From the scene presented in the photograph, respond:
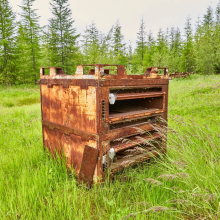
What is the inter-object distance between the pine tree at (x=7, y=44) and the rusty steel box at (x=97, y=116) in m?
21.5

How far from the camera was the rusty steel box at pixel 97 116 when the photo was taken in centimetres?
201

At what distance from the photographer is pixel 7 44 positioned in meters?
21.1

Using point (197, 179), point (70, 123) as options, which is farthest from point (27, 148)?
point (197, 179)

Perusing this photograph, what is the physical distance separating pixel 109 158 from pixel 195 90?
Result: 23.5ft

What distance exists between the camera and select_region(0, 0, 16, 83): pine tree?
20656 millimetres

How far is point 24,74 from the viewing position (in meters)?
23.4

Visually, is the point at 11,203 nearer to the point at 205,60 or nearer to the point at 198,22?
the point at 205,60

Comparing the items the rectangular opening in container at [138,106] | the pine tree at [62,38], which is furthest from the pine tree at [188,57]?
the rectangular opening in container at [138,106]

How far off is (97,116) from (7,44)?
23638 millimetres

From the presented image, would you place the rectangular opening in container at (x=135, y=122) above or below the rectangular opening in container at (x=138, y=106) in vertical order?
below

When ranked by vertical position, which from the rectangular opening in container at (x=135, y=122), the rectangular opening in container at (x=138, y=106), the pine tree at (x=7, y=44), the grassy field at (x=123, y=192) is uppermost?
the pine tree at (x=7, y=44)

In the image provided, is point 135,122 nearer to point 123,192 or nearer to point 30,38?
point 123,192

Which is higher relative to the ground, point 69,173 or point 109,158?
point 109,158

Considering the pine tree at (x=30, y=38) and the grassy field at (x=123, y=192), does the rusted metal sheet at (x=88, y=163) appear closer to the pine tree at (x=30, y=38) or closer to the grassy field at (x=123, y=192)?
the grassy field at (x=123, y=192)
